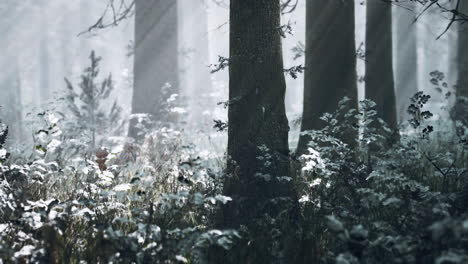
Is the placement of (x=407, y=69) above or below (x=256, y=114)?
above

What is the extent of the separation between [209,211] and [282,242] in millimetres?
1097

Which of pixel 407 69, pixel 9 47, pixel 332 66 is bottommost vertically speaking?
pixel 332 66

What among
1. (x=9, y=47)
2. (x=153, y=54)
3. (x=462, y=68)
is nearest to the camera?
(x=462, y=68)

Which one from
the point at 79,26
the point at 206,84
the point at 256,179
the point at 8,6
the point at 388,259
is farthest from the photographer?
the point at 79,26

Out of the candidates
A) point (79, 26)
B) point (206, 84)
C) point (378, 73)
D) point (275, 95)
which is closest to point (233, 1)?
point (275, 95)

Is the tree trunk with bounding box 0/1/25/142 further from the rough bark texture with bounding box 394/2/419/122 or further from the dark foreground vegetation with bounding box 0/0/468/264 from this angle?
the dark foreground vegetation with bounding box 0/0/468/264

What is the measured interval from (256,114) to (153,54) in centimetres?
886

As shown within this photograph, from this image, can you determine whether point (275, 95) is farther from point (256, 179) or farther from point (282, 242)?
point (282, 242)

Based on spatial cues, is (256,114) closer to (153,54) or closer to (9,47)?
(153,54)

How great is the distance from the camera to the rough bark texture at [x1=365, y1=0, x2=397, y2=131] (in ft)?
27.2

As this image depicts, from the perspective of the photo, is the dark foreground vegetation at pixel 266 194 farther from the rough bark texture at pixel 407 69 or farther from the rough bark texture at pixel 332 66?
the rough bark texture at pixel 407 69

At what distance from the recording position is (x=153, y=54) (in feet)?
40.1

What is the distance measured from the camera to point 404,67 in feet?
68.3

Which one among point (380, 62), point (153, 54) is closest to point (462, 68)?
point (380, 62)
